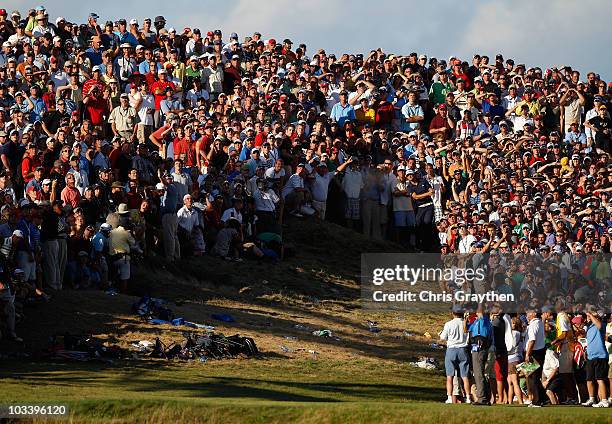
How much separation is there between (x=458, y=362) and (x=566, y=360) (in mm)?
2137

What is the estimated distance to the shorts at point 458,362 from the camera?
2375 cm

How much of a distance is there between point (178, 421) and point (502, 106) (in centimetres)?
2072

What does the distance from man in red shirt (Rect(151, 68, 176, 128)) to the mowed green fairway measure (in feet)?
32.0

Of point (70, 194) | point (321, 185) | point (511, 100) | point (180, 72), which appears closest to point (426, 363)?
point (70, 194)

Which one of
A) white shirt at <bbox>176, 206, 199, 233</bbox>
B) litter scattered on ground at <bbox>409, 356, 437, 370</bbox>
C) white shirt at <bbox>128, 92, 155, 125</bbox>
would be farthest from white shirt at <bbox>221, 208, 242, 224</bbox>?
litter scattered on ground at <bbox>409, 356, 437, 370</bbox>

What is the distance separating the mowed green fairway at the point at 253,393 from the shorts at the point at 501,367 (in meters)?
1.15

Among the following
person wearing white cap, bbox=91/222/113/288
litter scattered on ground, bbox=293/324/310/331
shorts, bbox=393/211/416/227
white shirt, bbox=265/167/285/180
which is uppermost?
white shirt, bbox=265/167/285/180

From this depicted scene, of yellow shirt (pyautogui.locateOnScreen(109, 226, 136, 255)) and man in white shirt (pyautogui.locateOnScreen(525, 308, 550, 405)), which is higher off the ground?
yellow shirt (pyautogui.locateOnScreen(109, 226, 136, 255))

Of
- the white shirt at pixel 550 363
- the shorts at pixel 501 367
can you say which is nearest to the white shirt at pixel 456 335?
the shorts at pixel 501 367

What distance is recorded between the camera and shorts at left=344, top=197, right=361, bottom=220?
3588 centimetres

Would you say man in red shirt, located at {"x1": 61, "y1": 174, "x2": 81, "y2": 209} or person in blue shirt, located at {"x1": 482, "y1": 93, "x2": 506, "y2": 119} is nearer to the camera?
man in red shirt, located at {"x1": 61, "y1": 174, "x2": 81, "y2": 209}

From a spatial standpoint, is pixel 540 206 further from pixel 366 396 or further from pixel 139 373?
pixel 139 373

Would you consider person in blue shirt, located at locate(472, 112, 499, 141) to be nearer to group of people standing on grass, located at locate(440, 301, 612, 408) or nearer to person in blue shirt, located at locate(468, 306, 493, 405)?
group of people standing on grass, located at locate(440, 301, 612, 408)

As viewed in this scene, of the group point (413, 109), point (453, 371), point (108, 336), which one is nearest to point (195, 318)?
point (108, 336)
